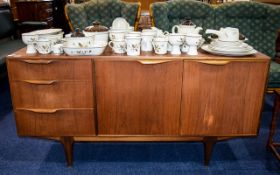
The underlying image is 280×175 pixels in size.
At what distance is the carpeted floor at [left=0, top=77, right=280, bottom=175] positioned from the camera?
1.98m

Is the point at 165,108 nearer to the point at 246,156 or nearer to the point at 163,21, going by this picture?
the point at 246,156

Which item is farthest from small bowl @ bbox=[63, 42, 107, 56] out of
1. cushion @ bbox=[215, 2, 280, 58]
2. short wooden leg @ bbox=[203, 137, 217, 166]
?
cushion @ bbox=[215, 2, 280, 58]

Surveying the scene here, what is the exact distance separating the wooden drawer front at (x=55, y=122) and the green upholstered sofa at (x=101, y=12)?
1427 millimetres

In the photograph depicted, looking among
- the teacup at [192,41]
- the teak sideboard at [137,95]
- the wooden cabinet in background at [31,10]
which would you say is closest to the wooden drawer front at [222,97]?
the teak sideboard at [137,95]

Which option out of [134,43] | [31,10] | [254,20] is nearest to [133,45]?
[134,43]

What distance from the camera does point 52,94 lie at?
176 cm

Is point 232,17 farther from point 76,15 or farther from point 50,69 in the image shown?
point 50,69

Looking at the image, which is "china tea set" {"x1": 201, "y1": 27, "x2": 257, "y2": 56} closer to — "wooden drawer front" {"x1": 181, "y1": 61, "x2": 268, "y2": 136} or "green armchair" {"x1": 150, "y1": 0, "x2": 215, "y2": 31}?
"wooden drawer front" {"x1": 181, "y1": 61, "x2": 268, "y2": 136}

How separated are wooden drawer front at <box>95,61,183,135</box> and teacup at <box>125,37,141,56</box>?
0.24 feet

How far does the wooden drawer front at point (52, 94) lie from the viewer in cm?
173

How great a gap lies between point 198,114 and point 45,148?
1.28 m

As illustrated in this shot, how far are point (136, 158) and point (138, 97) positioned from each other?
599 mm

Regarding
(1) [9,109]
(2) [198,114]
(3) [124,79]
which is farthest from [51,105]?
(1) [9,109]

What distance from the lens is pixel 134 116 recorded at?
1.82 metres
